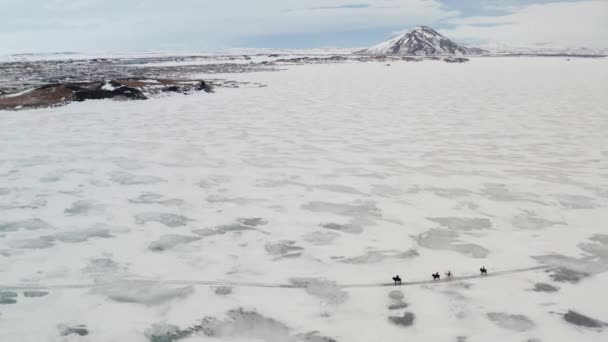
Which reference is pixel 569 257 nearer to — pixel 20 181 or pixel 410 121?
pixel 20 181

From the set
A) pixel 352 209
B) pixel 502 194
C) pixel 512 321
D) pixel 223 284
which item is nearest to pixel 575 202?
pixel 502 194

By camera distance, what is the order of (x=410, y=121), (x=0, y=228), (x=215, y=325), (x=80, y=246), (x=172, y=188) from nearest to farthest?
(x=215, y=325) → (x=80, y=246) → (x=0, y=228) → (x=172, y=188) → (x=410, y=121)

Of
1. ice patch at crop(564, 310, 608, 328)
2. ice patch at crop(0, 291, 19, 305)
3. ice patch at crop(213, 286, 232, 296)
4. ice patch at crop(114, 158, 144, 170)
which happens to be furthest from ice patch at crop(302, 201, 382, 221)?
ice patch at crop(114, 158, 144, 170)

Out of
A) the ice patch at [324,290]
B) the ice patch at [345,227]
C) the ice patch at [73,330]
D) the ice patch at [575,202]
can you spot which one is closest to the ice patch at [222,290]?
the ice patch at [324,290]

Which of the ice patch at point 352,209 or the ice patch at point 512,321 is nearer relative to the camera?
the ice patch at point 512,321

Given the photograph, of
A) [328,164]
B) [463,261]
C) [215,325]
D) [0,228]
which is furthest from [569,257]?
[0,228]

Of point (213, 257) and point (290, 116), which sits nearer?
point (213, 257)

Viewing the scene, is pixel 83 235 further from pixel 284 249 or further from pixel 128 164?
pixel 128 164

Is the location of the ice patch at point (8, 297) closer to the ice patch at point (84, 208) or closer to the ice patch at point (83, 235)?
the ice patch at point (83, 235)

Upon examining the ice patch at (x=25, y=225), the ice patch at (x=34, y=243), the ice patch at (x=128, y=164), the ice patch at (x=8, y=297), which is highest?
the ice patch at (x=128, y=164)
